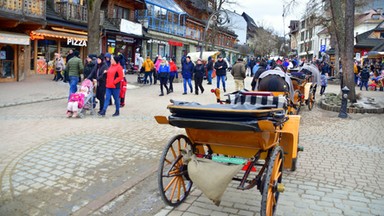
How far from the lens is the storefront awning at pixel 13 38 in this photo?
1595 centimetres

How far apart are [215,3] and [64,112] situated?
32.3 metres

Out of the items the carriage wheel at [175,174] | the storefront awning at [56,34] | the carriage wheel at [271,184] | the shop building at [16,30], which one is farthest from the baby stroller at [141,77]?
the carriage wheel at [271,184]

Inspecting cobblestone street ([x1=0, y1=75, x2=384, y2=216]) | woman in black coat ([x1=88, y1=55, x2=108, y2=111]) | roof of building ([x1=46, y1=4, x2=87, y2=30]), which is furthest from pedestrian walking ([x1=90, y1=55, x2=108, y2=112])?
roof of building ([x1=46, y1=4, x2=87, y2=30])

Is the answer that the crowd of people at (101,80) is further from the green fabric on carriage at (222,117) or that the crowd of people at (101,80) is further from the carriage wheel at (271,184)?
the carriage wheel at (271,184)

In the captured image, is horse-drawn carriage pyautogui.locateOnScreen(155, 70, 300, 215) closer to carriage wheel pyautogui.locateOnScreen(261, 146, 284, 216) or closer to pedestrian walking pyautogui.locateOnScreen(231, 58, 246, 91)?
carriage wheel pyautogui.locateOnScreen(261, 146, 284, 216)

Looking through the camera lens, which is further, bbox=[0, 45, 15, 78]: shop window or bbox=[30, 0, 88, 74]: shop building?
bbox=[30, 0, 88, 74]: shop building

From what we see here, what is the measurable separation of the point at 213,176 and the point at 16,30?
1767 cm

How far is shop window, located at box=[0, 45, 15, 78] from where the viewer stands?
17.2m

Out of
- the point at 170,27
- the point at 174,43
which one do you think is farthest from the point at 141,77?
the point at 170,27

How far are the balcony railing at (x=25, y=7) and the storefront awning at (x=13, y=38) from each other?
40.7 inches

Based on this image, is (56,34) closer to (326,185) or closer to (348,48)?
(348,48)

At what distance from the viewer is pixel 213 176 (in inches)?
142

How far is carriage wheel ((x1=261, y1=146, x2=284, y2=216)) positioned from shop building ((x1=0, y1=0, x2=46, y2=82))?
50.1ft

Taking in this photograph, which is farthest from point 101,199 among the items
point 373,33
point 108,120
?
point 373,33
